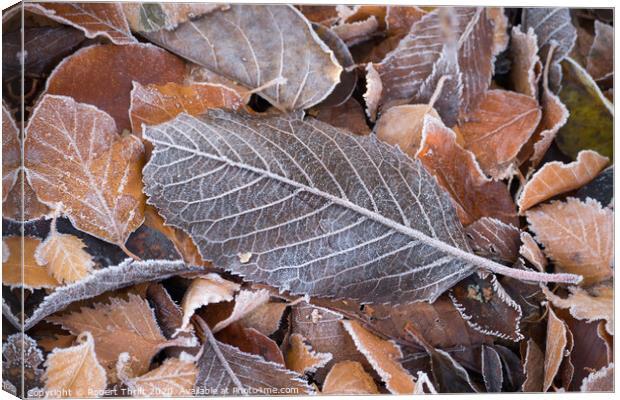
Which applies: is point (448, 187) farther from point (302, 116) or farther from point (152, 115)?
point (152, 115)

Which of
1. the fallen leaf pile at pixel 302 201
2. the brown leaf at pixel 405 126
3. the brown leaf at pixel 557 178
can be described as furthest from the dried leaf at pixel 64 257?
the brown leaf at pixel 557 178

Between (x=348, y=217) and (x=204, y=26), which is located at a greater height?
(x=204, y=26)

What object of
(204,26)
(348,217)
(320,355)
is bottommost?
(320,355)

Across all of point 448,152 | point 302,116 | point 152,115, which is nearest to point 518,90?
point 448,152

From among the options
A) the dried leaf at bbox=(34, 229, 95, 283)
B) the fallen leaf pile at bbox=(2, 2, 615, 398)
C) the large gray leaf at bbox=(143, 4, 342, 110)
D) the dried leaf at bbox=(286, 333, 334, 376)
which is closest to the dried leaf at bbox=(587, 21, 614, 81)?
the fallen leaf pile at bbox=(2, 2, 615, 398)

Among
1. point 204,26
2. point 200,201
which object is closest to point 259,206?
point 200,201

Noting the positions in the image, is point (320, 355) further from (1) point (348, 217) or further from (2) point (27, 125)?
(2) point (27, 125)

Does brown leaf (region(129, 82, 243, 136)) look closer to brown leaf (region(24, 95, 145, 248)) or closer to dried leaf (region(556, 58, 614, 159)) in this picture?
brown leaf (region(24, 95, 145, 248))
